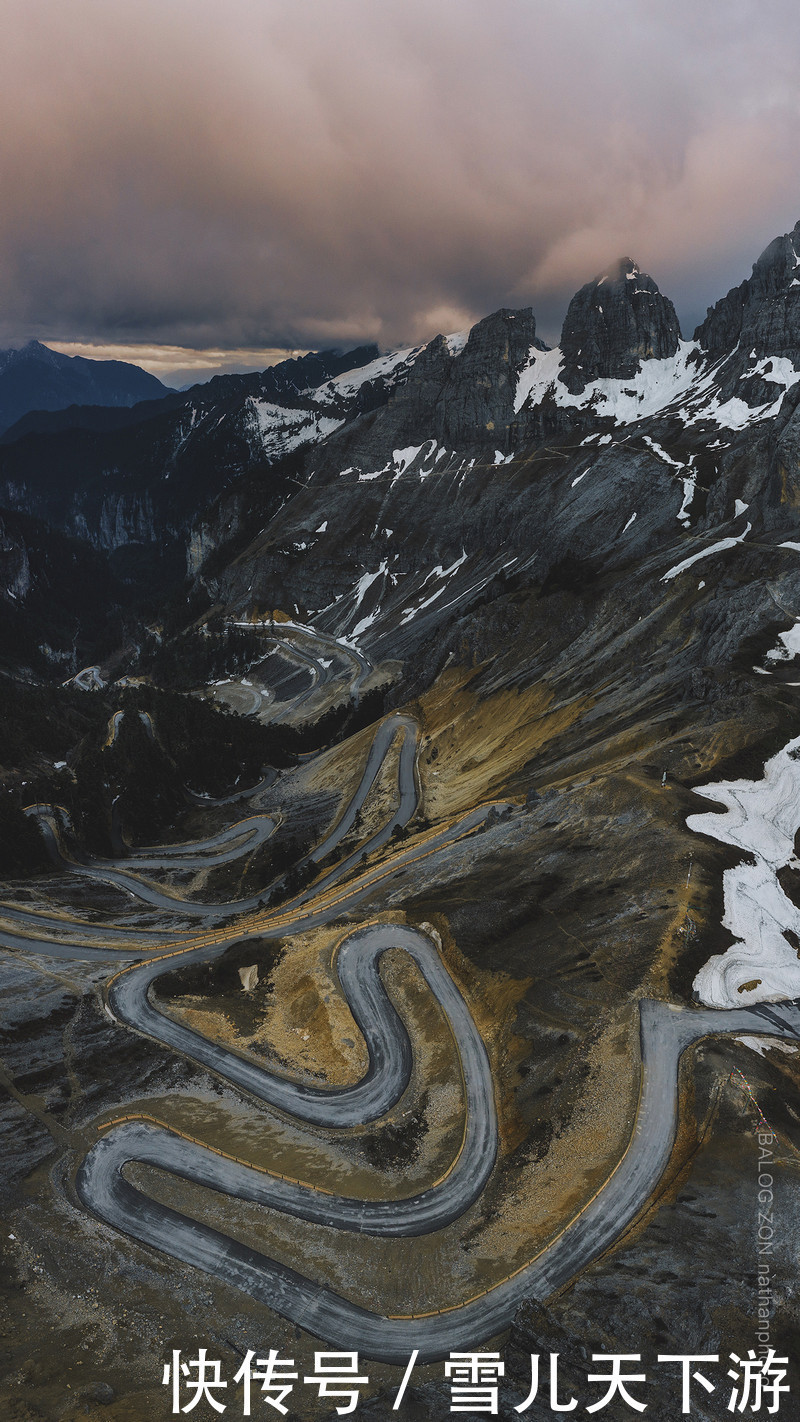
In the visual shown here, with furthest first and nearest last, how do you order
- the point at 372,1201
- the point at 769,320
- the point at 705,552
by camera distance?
the point at 769,320 → the point at 705,552 → the point at 372,1201

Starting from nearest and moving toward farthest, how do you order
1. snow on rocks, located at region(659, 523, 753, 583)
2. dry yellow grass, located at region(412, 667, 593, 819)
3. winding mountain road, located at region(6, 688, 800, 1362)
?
winding mountain road, located at region(6, 688, 800, 1362)
dry yellow grass, located at region(412, 667, 593, 819)
snow on rocks, located at region(659, 523, 753, 583)

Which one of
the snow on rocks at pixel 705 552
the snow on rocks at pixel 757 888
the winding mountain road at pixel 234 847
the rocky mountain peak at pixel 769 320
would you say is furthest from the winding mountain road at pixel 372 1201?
the rocky mountain peak at pixel 769 320

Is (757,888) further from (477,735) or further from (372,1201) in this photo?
(477,735)

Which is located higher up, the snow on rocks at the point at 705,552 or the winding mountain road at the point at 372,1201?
the snow on rocks at the point at 705,552

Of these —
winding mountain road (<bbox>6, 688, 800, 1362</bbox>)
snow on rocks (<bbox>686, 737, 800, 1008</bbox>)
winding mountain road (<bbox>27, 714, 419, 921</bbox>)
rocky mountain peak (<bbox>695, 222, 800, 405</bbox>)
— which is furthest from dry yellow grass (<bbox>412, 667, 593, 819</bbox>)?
rocky mountain peak (<bbox>695, 222, 800, 405</bbox>)

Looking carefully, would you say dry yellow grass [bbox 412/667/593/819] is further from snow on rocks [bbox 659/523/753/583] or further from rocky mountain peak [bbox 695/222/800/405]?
rocky mountain peak [bbox 695/222/800/405]

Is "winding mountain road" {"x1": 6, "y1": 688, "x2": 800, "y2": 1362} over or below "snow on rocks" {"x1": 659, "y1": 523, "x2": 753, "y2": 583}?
below

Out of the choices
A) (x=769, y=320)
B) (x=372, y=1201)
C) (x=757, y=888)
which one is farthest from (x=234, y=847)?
(x=769, y=320)

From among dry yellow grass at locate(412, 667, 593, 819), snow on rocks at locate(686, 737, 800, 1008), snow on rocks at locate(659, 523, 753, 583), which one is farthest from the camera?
snow on rocks at locate(659, 523, 753, 583)

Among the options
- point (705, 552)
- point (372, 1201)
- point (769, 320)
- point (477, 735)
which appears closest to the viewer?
point (372, 1201)

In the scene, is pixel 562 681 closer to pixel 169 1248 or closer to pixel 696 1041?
pixel 696 1041

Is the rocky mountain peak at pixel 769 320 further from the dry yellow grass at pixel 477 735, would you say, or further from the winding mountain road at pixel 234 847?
the winding mountain road at pixel 234 847

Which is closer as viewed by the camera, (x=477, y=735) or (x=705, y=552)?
(x=705, y=552)
